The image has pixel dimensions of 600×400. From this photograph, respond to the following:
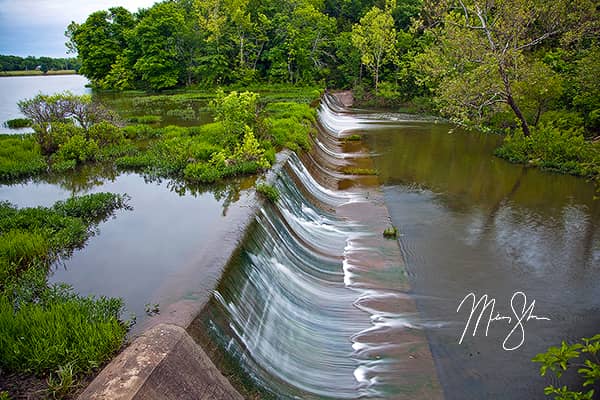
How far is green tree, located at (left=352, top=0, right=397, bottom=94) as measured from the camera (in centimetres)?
4200

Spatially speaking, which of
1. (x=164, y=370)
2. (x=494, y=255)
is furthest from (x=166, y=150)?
(x=164, y=370)

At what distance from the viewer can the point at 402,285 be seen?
9922mm

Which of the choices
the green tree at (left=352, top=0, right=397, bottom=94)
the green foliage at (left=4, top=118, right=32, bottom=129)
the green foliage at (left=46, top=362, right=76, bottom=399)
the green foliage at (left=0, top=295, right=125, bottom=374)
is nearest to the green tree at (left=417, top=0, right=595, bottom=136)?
the green foliage at (left=0, top=295, right=125, bottom=374)

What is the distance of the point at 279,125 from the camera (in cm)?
2056

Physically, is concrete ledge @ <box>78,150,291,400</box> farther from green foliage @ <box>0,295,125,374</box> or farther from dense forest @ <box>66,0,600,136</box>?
dense forest @ <box>66,0,600,136</box>

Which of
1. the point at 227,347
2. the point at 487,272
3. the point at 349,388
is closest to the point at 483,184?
the point at 487,272

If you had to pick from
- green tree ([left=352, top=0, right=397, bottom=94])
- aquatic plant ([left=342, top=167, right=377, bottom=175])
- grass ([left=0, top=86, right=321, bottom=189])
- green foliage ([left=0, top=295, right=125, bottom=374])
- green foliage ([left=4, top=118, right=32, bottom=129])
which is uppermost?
green tree ([left=352, top=0, right=397, bottom=94])

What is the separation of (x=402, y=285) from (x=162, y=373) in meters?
6.38

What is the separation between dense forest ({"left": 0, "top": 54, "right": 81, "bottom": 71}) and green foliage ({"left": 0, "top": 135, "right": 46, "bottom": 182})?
89751 millimetres

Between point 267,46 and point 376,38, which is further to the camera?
point 267,46

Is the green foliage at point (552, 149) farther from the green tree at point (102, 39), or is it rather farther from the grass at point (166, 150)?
the green tree at point (102, 39)

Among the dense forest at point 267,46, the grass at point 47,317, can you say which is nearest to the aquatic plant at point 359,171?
the grass at point 47,317

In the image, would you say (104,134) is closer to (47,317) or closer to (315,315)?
(315,315)

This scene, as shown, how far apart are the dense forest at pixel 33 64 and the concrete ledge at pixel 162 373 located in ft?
346
